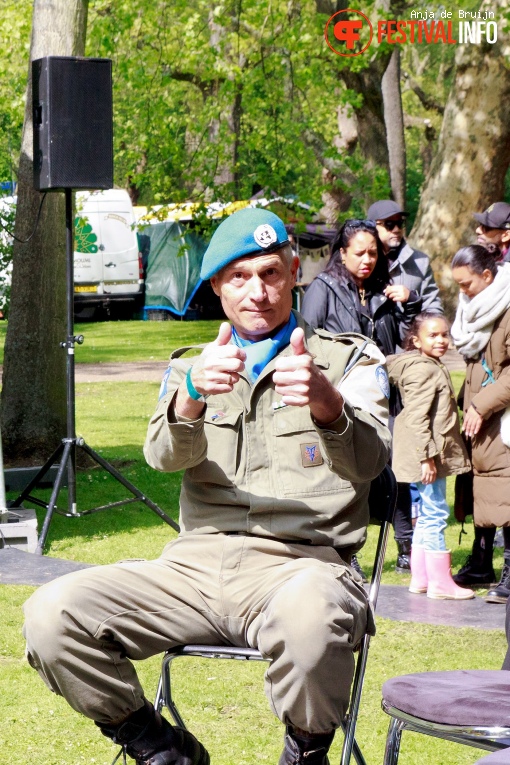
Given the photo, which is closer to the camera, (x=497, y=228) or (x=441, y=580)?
(x=441, y=580)

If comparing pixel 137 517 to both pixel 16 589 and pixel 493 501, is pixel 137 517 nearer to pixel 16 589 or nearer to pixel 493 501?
pixel 16 589

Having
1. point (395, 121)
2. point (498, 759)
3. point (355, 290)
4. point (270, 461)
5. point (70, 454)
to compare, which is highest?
point (395, 121)

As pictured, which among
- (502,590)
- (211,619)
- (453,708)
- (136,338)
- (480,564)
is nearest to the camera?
(453,708)

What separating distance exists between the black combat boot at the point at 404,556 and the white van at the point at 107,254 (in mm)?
21449

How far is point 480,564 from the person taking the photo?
588cm

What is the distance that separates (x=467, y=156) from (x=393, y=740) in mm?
14640

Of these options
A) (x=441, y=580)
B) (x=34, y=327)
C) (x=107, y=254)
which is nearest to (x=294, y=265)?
(x=441, y=580)

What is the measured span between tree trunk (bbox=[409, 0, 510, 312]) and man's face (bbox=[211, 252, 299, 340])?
13.2 metres

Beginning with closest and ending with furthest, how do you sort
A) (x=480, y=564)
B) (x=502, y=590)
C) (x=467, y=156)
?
(x=502, y=590), (x=480, y=564), (x=467, y=156)

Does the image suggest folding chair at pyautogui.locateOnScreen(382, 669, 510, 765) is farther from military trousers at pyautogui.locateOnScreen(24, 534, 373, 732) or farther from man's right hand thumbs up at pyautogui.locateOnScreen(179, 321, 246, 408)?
man's right hand thumbs up at pyautogui.locateOnScreen(179, 321, 246, 408)

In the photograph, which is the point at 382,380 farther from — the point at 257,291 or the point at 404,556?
the point at 404,556

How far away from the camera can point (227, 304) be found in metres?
3.16

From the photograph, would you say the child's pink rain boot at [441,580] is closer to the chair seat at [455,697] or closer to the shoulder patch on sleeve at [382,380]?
the shoulder patch on sleeve at [382,380]

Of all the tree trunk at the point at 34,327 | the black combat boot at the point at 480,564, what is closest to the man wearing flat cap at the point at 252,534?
the black combat boot at the point at 480,564
